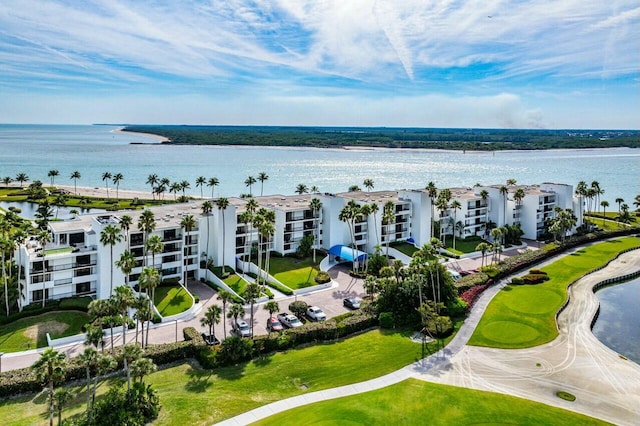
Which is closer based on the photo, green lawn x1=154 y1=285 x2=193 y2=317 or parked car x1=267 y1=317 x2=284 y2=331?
parked car x1=267 y1=317 x2=284 y2=331

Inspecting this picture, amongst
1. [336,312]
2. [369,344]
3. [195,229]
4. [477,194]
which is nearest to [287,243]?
[195,229]

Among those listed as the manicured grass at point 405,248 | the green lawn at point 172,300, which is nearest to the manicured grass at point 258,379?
the green lawn at point 172,300

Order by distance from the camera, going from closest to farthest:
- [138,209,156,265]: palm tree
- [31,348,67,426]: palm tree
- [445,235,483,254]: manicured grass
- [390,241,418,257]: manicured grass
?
[31,348,67,426]: palm tree < [138,209,156,265]: palm tree < [390,241,418,257]: manicured grass < [445,235,483,254]: manicured grass

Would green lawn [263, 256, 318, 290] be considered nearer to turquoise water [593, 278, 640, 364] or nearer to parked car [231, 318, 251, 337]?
parked car [231, 318, 251, 337]

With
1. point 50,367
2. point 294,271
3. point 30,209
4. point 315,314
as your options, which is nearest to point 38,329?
point 50,367

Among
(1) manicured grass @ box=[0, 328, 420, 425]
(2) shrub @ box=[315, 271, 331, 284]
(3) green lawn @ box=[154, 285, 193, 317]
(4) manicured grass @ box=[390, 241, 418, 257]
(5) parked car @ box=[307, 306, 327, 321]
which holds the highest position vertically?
(4) manicured grass @ box=[390, 241, 418, 257]

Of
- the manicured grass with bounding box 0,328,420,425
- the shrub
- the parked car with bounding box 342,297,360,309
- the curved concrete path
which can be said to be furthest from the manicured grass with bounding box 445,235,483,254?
the manicured grass with bounding box 0,328,420,425

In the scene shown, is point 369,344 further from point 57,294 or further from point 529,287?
point 57,294
